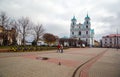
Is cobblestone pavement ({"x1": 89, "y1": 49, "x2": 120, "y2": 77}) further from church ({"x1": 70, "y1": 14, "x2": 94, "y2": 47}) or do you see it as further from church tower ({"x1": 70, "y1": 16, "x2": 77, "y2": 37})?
church tower ({"x1": 70, "y1": 16, "x2": 77, "y2": 37})

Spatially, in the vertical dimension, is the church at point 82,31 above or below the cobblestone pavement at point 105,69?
above

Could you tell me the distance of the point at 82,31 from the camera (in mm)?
128125

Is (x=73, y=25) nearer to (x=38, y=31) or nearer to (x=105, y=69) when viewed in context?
(x=38, y=31)

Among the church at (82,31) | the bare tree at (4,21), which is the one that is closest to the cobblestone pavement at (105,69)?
the bare tree at (4,21)

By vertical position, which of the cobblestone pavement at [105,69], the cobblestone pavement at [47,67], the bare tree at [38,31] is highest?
the bare tree at [38,31]

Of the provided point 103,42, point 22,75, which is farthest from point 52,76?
point 103,42

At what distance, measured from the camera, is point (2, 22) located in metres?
45.9

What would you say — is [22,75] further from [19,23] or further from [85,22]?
[85,22]

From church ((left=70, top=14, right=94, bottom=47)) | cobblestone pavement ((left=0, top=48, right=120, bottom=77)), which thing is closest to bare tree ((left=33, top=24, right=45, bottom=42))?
cobblestone pavement ((left=0, top=48, right=120, bottom=77))

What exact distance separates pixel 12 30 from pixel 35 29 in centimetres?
1601

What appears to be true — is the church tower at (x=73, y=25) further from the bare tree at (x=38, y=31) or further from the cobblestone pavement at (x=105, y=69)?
the cobblestone pavement at (x=105, y=69)

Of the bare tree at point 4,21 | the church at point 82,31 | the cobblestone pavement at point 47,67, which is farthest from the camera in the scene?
the church at point 82,31

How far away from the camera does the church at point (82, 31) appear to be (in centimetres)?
12494

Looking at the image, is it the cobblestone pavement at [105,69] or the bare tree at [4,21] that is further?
the bare tree at [4,21]
